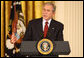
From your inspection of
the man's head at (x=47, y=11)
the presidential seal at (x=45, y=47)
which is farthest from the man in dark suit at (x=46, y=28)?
the presidential seal at (x=45, y=47)

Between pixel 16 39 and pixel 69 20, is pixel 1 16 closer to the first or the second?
pixel 16 39

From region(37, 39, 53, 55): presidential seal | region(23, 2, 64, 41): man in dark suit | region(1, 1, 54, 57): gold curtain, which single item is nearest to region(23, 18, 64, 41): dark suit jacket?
region(23, 2, 64, 41): man in dark suit

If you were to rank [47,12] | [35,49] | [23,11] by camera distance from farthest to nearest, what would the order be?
[23,11] → [47,12] → [35,49]

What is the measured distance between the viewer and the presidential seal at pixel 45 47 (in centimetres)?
127

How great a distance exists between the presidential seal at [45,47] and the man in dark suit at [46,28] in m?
0.22

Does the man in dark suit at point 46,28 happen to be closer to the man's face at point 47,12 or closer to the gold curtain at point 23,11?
the man's face at point 47,12

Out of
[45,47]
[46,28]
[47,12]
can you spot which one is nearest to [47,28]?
[46,28]

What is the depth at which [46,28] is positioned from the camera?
155 centimetres

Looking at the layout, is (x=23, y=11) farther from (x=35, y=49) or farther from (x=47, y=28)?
(x=35, y=49)

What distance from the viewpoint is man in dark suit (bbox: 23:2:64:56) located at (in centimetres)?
151

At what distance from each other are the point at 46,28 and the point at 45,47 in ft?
0.95

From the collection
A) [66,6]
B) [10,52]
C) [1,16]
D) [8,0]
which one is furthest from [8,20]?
[66,6]

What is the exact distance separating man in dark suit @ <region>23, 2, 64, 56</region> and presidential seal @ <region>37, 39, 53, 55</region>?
22cm

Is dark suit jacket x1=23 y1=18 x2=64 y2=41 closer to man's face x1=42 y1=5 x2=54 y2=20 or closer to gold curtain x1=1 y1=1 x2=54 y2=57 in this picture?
man's face x1=42 y1=5 x2=54 y2=20
